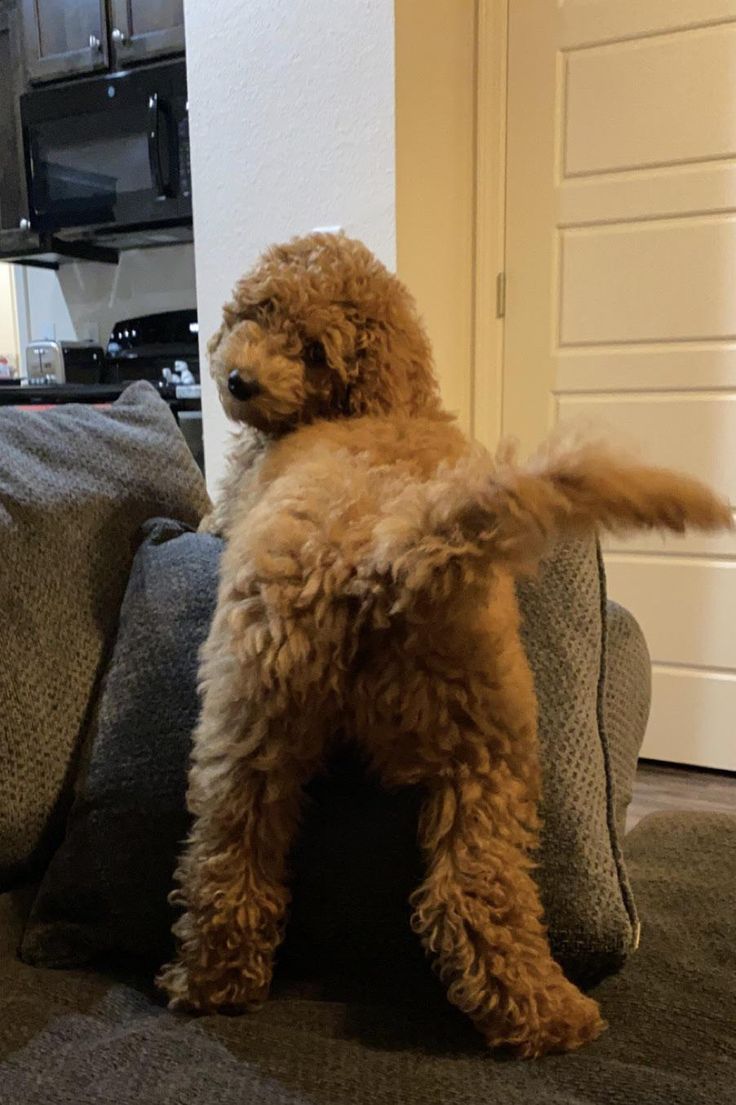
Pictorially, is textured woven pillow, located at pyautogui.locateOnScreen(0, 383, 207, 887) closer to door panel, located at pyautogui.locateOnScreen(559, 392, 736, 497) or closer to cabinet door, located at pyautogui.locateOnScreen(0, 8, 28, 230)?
A: door panel, located at pyautogui.locateOnScreen(559, 392, 736, 497)

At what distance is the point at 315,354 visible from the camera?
0.95 meters

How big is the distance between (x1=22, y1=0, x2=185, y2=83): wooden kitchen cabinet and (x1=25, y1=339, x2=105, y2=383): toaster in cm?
91

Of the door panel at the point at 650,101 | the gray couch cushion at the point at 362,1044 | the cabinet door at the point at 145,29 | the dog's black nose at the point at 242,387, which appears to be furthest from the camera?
the cabinet door at the point at 145,29

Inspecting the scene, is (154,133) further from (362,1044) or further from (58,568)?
(362,1044)

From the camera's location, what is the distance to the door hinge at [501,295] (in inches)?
90.5

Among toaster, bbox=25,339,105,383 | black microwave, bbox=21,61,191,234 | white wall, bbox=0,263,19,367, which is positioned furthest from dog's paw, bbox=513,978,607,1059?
white wall, bbox=0,263,19,367

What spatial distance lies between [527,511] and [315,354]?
445 mm

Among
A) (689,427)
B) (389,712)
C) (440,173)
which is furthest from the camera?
(689,427)

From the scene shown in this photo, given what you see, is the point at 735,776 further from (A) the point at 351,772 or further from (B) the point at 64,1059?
(B) the point at 64,1059

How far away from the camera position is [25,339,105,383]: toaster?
342cm

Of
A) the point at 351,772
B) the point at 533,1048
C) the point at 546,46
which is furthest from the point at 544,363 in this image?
the point at 533,1048

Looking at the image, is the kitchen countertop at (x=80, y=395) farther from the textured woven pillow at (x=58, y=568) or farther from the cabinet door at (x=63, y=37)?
the textured woven pillow at (x=58, y=568)

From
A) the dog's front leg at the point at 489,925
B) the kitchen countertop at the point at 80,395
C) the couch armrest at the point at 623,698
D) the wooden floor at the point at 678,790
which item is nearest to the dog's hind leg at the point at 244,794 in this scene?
the dog's front leg at the point at 489,925

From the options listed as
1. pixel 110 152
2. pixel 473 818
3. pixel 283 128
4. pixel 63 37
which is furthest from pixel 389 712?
pixel 63 37
